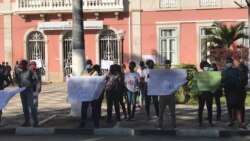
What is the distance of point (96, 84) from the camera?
1302 cm

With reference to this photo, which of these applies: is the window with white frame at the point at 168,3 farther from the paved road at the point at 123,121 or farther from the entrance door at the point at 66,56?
the paved road at the point at 123,121

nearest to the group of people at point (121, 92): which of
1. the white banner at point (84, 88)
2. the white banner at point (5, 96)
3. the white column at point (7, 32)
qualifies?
the white banner at point (84, 88)

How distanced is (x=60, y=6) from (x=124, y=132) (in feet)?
72.4

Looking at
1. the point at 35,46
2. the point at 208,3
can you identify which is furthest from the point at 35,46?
the point at 208,3

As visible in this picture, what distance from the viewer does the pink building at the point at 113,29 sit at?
3206 cm

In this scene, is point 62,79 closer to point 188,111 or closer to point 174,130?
point 188,111

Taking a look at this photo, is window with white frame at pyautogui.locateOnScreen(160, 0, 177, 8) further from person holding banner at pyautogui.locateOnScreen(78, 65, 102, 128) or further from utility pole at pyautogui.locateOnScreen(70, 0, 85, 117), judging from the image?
person holding banner at pyautogui.locateOnScreen(78, 65, 102, 128)

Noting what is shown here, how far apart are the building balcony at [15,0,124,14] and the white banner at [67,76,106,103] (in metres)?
19.8

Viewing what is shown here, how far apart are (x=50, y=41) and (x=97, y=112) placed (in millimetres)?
21572

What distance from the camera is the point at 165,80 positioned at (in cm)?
1279

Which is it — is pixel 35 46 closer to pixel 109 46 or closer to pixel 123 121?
pixel 109 46

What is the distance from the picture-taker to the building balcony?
32812 mm

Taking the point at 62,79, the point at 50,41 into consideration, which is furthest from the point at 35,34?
the point at 62,79

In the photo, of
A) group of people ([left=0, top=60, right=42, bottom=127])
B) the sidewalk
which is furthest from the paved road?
group of people ([left=0, top=60, right=42, bottom=127])
